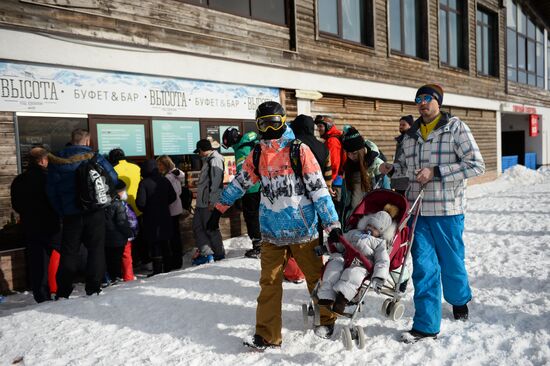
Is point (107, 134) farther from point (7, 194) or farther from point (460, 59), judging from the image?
point (460, 59)

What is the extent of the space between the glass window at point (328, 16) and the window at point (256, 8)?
4.47 feet

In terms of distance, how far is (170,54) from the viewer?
739 cm

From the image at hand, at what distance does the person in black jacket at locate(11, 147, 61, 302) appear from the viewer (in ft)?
16.9

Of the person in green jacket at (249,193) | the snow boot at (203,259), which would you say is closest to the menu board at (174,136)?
the person in green jacket at (249,193)

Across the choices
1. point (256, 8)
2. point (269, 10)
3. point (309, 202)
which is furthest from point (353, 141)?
point (269, 10)

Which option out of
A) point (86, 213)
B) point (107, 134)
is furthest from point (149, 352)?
point (107, 134)

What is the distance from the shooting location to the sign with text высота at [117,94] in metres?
5.84

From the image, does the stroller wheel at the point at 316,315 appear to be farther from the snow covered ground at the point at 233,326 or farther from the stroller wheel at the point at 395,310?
the stroller wheel at the point at 395,310

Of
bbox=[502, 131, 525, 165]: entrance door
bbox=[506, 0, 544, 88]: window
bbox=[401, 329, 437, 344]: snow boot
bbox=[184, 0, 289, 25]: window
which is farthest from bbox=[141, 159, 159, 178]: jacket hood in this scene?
bbox=[502, 131, 525, 165]: entrance door

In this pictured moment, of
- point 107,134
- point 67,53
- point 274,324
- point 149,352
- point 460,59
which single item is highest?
point 460,59

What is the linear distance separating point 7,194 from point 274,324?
14.4ft

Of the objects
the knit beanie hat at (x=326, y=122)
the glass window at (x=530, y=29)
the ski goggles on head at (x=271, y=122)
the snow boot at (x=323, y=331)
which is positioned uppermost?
the glass window at (x=530, y=29)

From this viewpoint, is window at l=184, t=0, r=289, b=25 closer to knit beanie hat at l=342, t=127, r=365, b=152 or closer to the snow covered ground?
knit beanie hat at l=342, t=127, r=365, b=152

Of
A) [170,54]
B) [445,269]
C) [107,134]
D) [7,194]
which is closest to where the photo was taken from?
[445,269]
